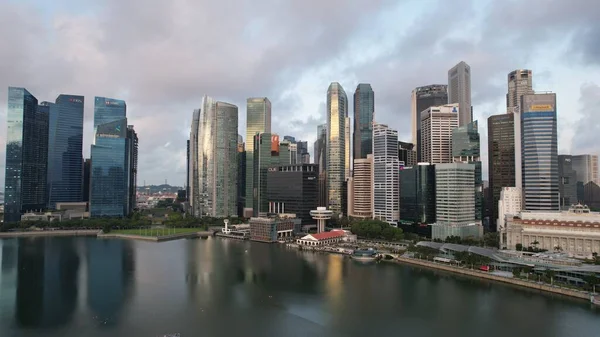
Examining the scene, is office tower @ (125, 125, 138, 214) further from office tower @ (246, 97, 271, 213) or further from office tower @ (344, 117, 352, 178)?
office tower @ (344, 117, 352, 178)

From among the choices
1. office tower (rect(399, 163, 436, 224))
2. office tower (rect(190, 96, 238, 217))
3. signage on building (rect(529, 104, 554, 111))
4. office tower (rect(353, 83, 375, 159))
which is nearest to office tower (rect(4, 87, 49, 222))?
office tower (rect(190, 96, 238, 217))

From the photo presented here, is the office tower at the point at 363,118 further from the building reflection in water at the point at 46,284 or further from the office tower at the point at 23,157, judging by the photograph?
the office tower at the point at 23,157

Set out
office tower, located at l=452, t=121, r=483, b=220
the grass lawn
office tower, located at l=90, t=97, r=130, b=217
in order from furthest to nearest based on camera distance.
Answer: office tower, located at l=90, t=97, r=130, b=217 < office tower, located at l=452, t=121, r=483, b=220 < the grass lawn

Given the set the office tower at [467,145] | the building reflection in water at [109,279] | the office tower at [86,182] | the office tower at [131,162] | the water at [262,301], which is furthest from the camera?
the office tower at [86,182]

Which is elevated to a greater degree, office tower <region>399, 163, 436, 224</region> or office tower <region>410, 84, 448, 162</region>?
office tower <region>410, 84, 448, 162</region>

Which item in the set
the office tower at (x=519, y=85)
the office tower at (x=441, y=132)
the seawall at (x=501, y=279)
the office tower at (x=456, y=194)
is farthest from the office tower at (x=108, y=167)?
the office tower at (x=519, y=85)

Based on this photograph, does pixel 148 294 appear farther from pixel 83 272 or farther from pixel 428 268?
pixel 428 268

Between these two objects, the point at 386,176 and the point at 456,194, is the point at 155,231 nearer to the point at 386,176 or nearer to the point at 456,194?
the point at 386,176

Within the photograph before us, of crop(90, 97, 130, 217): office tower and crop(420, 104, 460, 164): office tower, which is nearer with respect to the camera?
crop(90, 97, 130, 217): office tower
